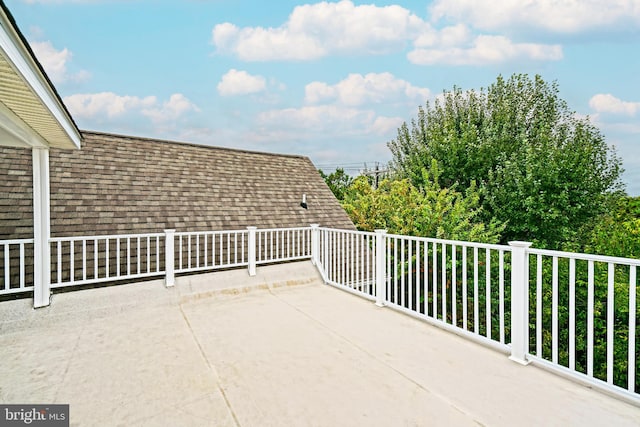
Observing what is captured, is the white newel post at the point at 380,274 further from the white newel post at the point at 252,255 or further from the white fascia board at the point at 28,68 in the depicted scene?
the white fascia board at the point at 28,68

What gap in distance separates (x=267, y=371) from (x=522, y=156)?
13.2 meters

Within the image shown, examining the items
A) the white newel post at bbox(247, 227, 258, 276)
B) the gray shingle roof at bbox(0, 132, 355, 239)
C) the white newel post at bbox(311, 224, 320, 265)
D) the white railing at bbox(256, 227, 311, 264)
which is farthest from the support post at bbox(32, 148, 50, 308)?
the white newel post at bbox(311, 224, 320, 265)

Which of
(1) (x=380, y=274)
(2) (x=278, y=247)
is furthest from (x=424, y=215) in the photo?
(1) (x=380, y=274)

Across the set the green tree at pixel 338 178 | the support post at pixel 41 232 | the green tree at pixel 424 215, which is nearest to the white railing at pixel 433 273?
the support post at pixel 41 232

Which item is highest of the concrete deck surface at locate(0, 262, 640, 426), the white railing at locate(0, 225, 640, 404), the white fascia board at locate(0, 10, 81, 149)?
the white fascia board at locate(0, 10, 81, 149)

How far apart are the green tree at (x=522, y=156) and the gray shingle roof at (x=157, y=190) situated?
183 inches

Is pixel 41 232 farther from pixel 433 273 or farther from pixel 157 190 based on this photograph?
pixel 433 273

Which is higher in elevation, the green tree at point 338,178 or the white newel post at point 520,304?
the green tree at point 338,178

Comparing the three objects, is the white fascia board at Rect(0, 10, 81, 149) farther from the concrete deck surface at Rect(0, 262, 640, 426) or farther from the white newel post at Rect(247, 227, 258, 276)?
the white newel post at Rect(247, 227, 258, 276)

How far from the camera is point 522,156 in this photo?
12.4m

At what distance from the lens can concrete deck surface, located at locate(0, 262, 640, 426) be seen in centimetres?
215

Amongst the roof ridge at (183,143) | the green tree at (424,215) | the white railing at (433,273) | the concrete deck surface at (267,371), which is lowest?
the concrete deck surface at (267,371)

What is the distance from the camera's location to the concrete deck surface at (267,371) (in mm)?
2150

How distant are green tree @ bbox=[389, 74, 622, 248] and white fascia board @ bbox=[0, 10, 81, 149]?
30.0ft
